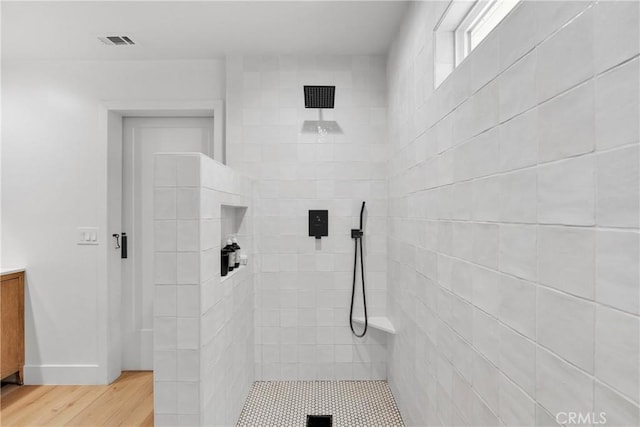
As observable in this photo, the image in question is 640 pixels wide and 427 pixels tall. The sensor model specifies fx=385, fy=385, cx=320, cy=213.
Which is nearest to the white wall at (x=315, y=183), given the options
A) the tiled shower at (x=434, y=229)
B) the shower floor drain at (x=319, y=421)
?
the tiled shower at (x=434, y=229)

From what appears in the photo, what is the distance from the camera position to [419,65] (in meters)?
2.07

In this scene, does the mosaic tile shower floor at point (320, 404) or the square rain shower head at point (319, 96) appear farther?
the square rain shower head at point (319, 96)

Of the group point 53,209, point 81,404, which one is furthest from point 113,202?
point 81,404

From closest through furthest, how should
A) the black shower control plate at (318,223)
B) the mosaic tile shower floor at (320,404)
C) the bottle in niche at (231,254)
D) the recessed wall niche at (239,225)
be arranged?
the bottle in niche at (231,254)
the mosaic tile shower floor at (320,404)
the recessed wall niche at (239,225)
the black shower control plate at (318,223)

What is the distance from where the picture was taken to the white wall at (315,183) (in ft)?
9.98

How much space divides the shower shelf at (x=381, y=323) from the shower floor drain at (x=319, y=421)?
687 millimetres

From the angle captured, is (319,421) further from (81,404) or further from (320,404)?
(81,404)

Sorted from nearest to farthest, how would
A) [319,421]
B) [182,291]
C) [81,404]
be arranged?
[182,291] < [319,421] < [81,404]

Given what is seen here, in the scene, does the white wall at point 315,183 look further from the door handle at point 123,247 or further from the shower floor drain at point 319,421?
the door handle at point 123,247

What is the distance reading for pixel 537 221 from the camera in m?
0.93

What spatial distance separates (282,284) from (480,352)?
195cm

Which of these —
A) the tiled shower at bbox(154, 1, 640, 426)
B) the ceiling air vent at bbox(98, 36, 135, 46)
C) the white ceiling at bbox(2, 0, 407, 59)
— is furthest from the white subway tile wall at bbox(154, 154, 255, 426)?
the ceiling air vent at bbox(98, 36, 135, 46)

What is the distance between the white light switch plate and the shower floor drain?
7.07 ft

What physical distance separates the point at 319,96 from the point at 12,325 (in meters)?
2.93
